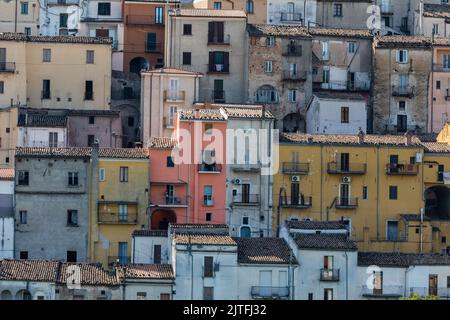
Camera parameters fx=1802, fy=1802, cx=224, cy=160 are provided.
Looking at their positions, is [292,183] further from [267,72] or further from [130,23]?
[130,23]

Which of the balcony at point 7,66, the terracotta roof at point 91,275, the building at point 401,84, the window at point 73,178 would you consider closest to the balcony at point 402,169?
the building at point 401,84

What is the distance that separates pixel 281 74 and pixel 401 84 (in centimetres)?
604

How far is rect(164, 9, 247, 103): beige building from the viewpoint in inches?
3445

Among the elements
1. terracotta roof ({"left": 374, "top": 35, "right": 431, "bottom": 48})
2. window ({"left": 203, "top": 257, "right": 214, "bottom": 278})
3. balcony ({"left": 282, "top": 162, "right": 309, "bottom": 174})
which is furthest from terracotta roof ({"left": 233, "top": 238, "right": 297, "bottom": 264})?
terracotta roof ({"left": 374, "top": 35, "right": 431, "bottom": 48})

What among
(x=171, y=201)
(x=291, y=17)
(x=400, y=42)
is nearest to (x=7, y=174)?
(x=171, y=201)

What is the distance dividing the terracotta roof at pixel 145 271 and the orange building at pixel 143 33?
24.3 meters

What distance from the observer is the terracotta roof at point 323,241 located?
69562 millimetres

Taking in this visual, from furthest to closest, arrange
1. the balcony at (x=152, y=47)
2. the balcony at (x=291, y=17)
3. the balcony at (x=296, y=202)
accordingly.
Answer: the balcony at (x=291, y=17) < the balcony at (x=152, y=47) < the balcony at (x=296, y=202)

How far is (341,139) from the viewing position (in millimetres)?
78938

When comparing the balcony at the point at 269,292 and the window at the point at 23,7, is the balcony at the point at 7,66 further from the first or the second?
the balcony at the point at 269,292

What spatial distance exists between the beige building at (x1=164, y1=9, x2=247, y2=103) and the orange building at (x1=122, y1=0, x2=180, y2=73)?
379cm

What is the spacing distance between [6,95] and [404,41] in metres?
19.7

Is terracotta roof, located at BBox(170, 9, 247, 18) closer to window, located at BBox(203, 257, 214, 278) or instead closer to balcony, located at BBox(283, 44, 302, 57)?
balcony, located at BBox(283, 44, 302, 57)
